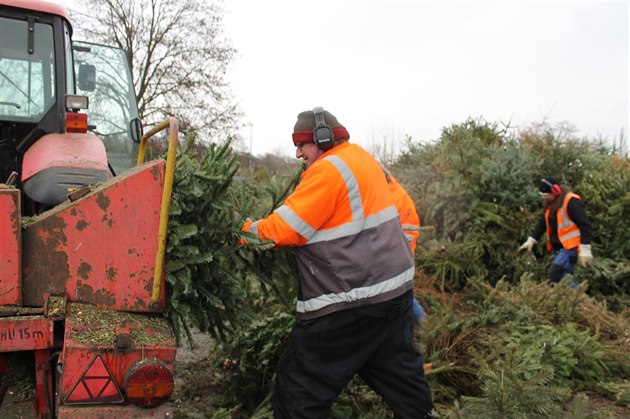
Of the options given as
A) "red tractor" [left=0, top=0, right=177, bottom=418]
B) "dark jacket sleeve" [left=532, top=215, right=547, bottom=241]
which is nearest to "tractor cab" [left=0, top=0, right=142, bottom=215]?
"red tractor" [left=0, top=0, right=177, bottom=418]

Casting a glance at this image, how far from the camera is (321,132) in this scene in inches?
126

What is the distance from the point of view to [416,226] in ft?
16.2

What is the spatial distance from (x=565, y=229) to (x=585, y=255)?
0.39m

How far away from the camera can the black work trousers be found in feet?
9.95

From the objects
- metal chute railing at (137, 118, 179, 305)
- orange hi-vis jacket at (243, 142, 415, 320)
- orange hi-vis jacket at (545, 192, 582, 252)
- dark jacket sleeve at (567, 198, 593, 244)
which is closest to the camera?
metal chute railing at (137, 118, 179, 305)

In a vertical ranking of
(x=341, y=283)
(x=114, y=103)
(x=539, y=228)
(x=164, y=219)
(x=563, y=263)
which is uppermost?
(x=114, y=103)

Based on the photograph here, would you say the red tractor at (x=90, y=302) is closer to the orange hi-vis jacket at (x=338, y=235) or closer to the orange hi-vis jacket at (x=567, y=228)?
the orange hi-vis jacket at (x=338, y=235)

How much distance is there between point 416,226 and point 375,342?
1984 millimetres

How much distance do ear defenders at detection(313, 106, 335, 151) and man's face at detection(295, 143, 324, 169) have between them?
0.05 metres

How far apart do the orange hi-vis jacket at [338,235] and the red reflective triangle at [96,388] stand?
1.03m

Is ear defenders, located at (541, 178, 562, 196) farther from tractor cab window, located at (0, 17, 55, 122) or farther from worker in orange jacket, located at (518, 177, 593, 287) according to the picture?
tractor cab window, located at (0, 17, 55, 122)

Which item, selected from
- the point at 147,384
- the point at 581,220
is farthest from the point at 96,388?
the point at 581,220

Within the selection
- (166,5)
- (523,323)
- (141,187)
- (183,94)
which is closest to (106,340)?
(141,187)

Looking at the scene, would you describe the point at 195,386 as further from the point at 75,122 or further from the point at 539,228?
the point at 539,228
